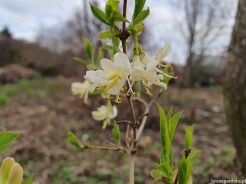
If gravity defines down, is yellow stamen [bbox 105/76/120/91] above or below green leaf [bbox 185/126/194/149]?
above

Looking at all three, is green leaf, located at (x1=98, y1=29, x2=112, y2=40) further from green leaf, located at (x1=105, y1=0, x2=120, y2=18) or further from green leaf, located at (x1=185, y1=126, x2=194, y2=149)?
green leaf, located at (x1=185, y1=126, x2=194, y2=149)

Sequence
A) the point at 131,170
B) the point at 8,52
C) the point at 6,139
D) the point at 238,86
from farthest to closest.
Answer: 1. the point at 8,52
2. the point at 238,86
3. the point at 131,170
4. the point at 6,139

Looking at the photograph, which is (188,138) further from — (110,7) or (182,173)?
(110,7)

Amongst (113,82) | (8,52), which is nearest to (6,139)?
(113,82)

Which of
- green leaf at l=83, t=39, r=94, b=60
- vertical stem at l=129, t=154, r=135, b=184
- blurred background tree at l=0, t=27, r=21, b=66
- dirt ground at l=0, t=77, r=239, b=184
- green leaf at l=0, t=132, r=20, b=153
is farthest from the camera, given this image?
blurred background tree at l=0, t=27, r=21, b=66

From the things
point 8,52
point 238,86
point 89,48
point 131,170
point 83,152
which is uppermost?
point 89,48

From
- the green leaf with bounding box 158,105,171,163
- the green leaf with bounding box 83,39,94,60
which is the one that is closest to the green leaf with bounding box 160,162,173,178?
the green leaf with bounding box 158,105,171,163

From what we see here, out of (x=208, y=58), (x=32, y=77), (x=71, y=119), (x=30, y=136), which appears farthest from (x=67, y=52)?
(x=30, y=136)

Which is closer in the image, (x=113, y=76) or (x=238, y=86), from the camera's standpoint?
(x=113, y=76)
